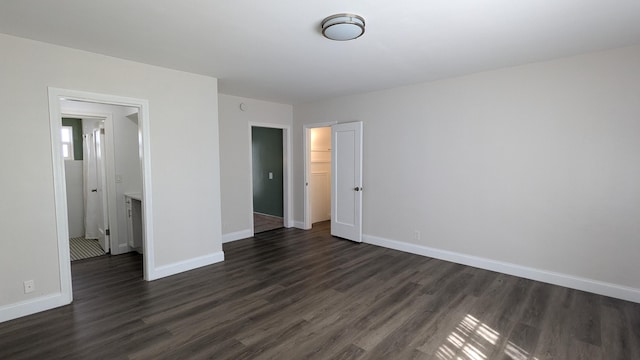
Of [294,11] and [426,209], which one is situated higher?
[294,11]

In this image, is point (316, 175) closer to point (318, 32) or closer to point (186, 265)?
point (186, 265)

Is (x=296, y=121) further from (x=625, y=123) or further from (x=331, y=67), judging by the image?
(x=625, y=123)

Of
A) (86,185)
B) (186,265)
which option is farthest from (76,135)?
(186,265)

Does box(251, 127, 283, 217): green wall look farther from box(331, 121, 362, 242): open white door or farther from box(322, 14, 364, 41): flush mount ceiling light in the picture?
box(322, 14, 364, 41): flush mount ceiling light

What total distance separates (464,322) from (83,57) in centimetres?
435

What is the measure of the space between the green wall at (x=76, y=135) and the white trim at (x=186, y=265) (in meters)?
3.52

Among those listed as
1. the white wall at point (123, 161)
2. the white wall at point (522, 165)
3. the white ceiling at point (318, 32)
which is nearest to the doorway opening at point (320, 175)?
the white wall at point (522, 165)

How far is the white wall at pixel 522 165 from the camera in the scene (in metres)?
3.08

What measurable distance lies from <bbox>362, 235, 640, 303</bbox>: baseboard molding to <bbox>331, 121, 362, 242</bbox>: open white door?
65 cm

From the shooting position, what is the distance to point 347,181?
5.33 m

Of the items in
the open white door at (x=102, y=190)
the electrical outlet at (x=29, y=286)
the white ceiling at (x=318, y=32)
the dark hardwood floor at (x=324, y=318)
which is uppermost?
the white ceiling at (x=318, y=32)

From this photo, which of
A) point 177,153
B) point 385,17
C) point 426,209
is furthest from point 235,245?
point 385,17

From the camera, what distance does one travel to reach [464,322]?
2672 mm

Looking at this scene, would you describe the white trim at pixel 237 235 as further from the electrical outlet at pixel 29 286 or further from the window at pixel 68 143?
the window at pixel 68 143
